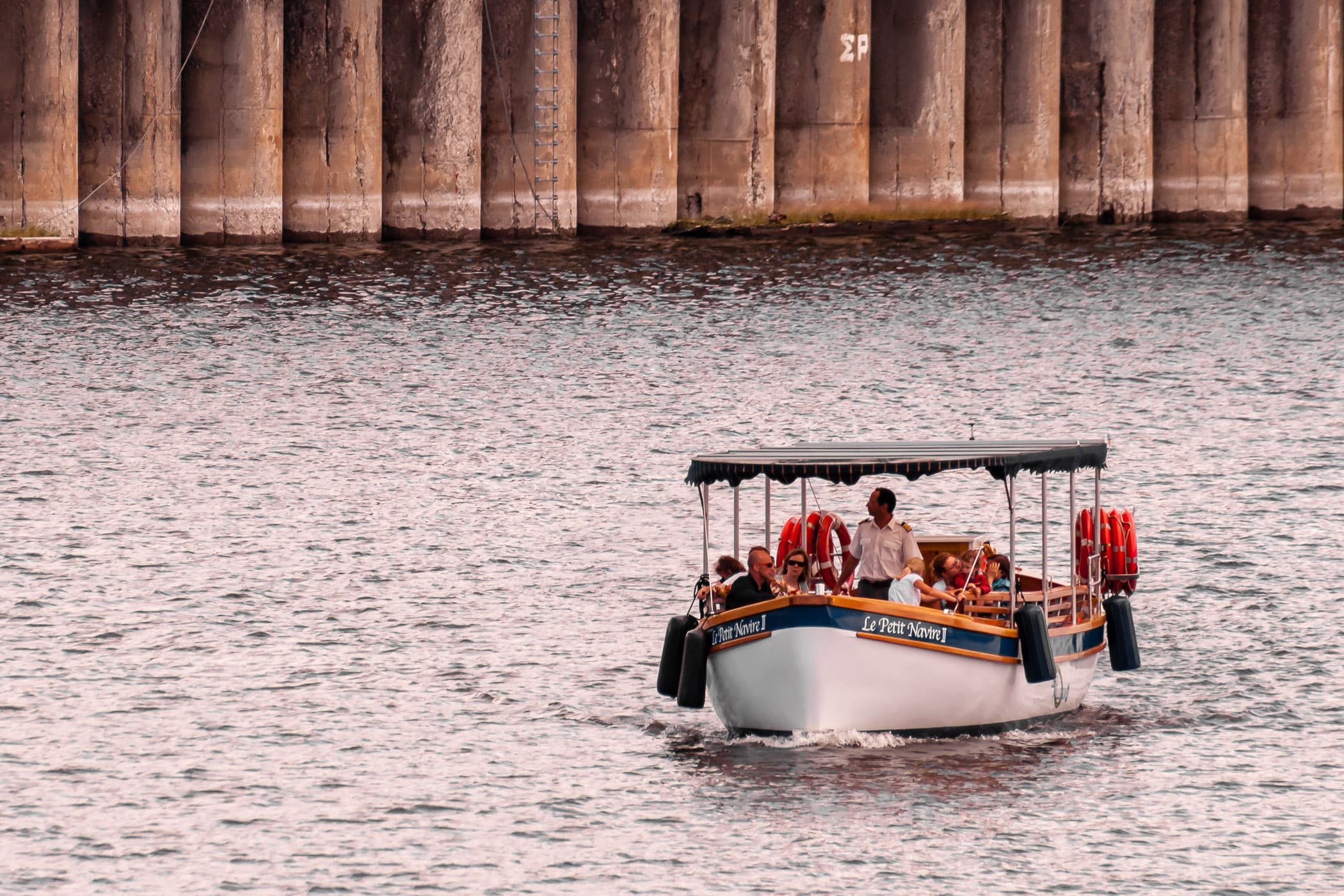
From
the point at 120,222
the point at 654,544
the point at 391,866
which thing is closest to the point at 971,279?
the point at 120,222

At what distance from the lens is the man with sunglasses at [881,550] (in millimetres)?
24547

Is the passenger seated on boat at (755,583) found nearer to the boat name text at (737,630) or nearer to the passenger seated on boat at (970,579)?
the boat name text at (737,630)

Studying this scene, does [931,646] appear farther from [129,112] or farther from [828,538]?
[129,112]

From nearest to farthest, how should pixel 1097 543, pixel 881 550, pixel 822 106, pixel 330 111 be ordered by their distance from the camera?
pixel 881 550 < pixel 1097 543 < pixel 330 111 < pixel 822 106

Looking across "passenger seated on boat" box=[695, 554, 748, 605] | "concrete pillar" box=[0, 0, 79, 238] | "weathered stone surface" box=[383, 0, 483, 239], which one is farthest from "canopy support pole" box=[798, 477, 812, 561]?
"weathered stone surface" box=[383, 0, 483, 239]

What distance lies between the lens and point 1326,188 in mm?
74375

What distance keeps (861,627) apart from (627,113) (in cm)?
4238

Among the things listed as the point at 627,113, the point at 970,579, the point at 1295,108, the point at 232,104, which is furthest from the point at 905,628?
the point at 1295,108

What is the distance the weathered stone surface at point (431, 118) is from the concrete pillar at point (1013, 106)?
52.8 ft

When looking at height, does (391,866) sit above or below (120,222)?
below

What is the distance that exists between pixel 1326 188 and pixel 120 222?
40.4m

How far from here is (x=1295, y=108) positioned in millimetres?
73312

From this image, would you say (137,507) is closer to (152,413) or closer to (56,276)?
(152,413)

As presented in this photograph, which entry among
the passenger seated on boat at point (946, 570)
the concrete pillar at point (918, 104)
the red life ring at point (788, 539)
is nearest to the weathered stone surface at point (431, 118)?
the concrete pillar at point (918, 104)
